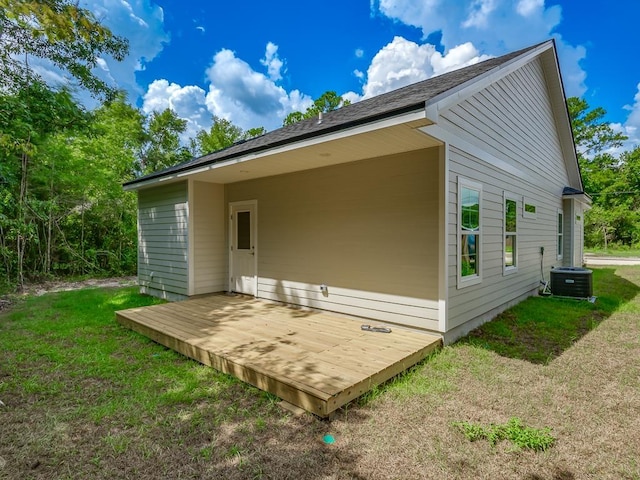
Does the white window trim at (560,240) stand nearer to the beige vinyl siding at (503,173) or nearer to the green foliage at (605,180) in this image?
the beige vinyl siding at (503,173)

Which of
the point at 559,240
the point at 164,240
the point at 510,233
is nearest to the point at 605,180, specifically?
the point at 559,240

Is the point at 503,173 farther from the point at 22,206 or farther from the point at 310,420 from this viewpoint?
the point at 22,206

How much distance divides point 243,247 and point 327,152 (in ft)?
10.6

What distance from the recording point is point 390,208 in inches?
176

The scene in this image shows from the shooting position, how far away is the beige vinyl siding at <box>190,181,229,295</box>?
6598mm

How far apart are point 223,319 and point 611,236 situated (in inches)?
1190

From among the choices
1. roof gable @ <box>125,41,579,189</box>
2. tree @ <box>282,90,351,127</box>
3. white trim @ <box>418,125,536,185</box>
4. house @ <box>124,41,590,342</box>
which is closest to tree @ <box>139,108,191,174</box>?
tree @ <box>282,90,351,127</box>

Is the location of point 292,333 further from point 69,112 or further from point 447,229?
point 69,112

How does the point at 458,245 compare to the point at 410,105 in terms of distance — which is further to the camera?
the point at 458,245

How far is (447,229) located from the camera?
3.97 meters

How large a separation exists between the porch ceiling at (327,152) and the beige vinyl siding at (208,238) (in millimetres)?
658

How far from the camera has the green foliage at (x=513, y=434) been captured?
86.2 inches

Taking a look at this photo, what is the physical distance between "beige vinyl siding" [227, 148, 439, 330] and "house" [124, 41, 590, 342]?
0.02 m

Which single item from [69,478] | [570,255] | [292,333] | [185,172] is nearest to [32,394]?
[69,478]
